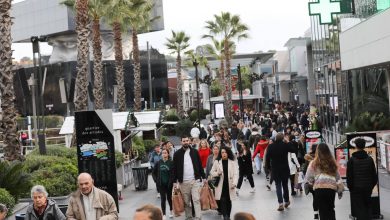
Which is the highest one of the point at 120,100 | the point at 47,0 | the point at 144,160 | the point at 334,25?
the point at 47,0

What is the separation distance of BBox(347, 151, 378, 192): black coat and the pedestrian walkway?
1883mm

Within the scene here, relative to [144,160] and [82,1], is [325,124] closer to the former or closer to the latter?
[144,160]

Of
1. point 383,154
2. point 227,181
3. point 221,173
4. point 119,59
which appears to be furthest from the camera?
point 119,59

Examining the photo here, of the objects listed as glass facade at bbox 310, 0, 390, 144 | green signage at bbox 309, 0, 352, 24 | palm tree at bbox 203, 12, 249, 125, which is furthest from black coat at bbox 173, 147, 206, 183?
palm tree at bbox 203, 12, 249, 125

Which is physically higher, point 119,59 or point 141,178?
point 119,59

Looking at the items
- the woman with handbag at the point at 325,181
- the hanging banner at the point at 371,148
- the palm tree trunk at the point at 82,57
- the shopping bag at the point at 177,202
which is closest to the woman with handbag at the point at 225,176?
the shopping bag at the point at 177,202

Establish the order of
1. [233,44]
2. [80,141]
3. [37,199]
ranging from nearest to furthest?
[37,199], [80,141], [233,44]

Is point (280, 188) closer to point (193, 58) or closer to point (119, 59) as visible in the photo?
point (119, 59)

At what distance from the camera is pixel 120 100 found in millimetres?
39438

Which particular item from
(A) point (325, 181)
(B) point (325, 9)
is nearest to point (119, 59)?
(B) point (325, 9)

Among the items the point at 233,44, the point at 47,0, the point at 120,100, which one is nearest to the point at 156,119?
the point at 120,100

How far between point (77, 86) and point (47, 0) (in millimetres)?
62742

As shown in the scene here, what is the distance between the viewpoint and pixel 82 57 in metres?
26.1

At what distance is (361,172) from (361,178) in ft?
0.34
